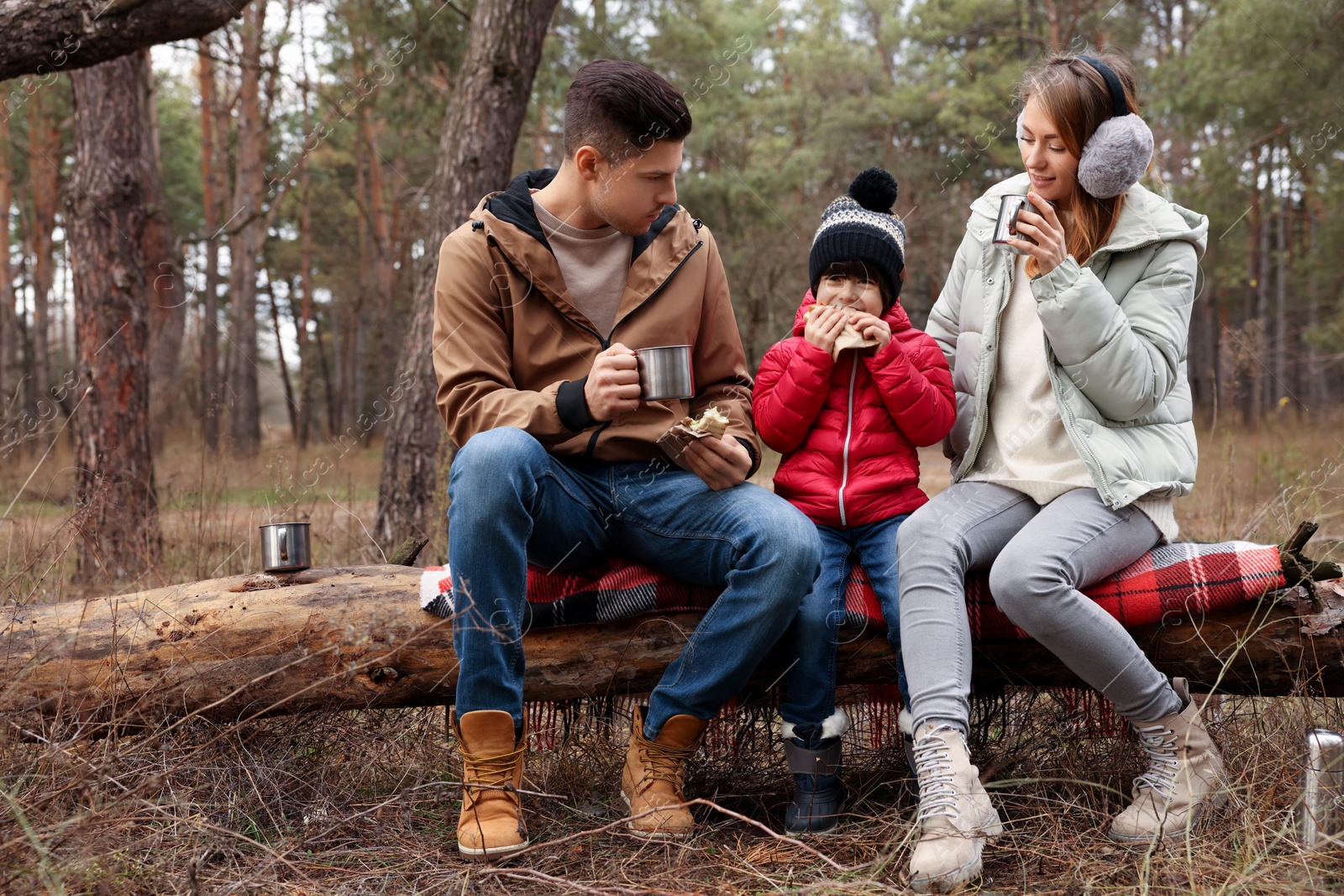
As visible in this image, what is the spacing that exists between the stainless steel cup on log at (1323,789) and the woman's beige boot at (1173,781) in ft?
0.57

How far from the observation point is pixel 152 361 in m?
11.0

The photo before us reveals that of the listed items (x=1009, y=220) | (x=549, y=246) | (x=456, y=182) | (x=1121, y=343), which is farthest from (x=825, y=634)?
(x=456, y=182)

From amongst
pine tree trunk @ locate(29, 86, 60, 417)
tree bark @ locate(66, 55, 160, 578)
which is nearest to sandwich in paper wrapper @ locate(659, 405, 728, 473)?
tree bark @ locate(66, 55, 160, 578)

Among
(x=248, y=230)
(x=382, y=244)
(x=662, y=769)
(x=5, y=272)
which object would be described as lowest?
(x=662, y=769)

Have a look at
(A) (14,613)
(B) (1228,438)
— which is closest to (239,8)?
(A) (14,613)

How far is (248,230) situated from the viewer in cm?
1562

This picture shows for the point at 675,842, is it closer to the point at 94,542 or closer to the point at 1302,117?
the point at 94,542

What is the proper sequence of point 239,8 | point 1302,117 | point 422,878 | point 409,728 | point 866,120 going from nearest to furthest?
point 422,878 → point 409,728 → point 239,8 → point 1302,117 → point 866,120

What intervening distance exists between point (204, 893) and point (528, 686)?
2.74 ft

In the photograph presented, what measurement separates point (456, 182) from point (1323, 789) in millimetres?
4500

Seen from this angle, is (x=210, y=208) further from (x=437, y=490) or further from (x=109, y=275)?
(x=437, y=490)

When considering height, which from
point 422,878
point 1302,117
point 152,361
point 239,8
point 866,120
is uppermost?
point 866,120

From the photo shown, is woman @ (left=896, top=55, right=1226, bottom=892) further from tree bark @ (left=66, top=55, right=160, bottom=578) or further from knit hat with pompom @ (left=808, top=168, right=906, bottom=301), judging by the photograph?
tree bark @ (left=66, top=55, right=160, bottom=578)

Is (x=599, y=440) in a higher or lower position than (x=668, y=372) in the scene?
lower
